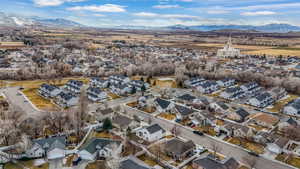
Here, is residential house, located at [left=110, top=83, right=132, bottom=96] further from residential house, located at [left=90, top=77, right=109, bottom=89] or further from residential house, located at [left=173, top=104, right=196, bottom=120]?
residential house, located at [left=173, top=104, right=196, bottom=120]

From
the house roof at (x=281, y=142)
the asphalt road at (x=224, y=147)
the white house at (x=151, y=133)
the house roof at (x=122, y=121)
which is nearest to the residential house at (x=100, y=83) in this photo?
the house roof at (x=122, y=121)

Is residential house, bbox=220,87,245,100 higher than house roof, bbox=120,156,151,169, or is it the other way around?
residential house, bbox=220,87,245,100

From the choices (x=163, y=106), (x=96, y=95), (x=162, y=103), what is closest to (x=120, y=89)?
(x=96, y=95)

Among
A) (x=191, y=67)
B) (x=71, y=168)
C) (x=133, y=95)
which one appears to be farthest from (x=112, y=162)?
(x=191, y=67)

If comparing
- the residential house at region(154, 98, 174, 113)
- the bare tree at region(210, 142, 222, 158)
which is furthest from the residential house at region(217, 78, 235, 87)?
the bare tree at region(210, 142, 222, 158)

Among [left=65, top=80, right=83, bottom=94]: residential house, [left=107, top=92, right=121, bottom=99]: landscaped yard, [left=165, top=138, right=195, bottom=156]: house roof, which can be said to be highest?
[left=65, top=80, right=83, bottom=94]: residential house

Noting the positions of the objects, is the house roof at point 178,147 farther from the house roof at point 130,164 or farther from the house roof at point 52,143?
the house roof at point 52,143

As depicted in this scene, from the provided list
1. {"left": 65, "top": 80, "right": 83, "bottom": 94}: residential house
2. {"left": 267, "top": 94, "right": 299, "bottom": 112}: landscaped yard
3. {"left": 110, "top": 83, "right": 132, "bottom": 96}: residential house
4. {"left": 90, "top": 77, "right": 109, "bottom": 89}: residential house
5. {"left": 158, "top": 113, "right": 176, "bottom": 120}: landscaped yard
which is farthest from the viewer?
{"left": 90, "top": 77, "right": 109, "bottom": 89}: residential house

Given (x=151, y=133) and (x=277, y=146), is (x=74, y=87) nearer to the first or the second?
(x=151, y=133)
